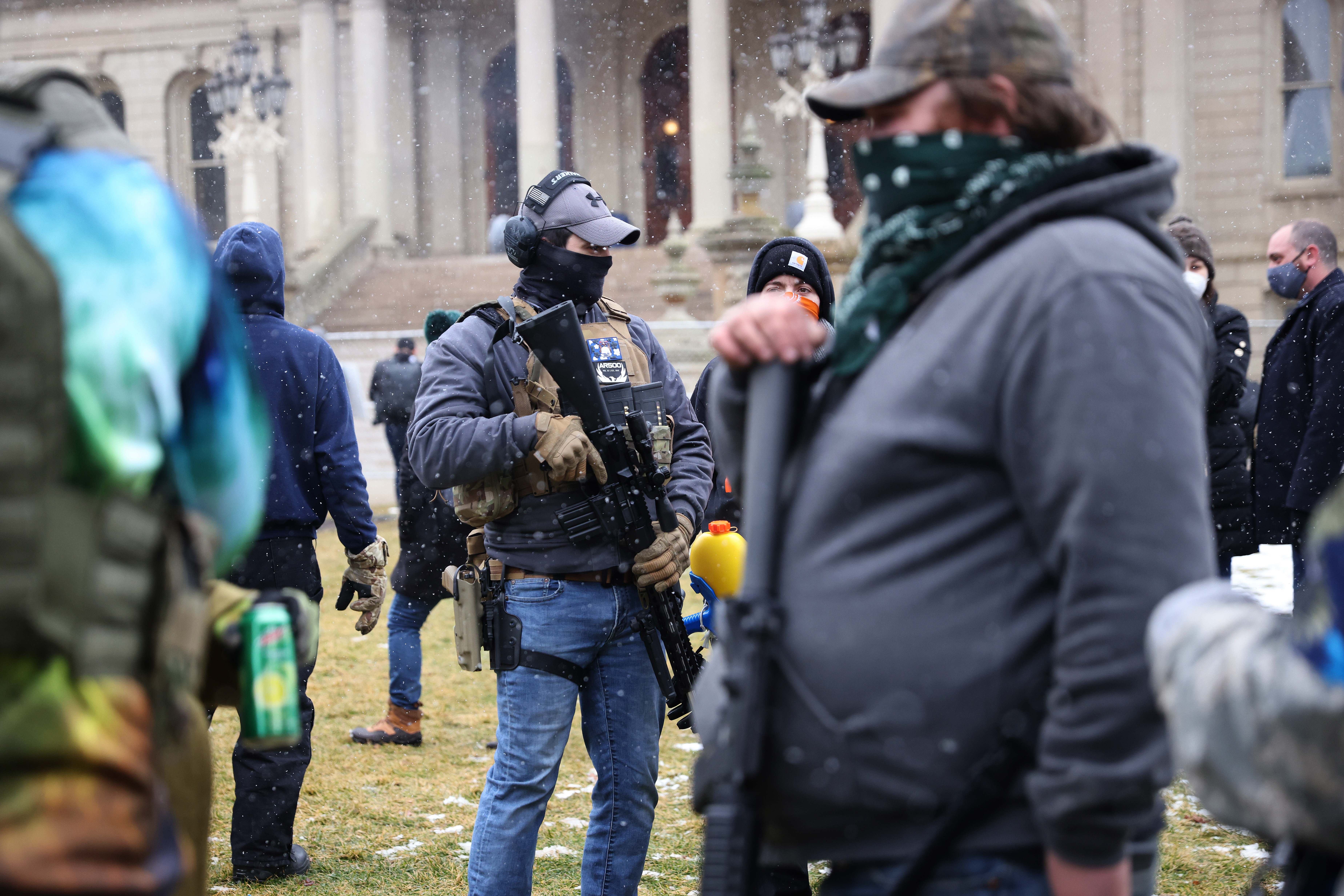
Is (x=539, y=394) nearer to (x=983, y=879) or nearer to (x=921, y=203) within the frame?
(x=921, y=203)

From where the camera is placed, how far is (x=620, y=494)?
3.76m

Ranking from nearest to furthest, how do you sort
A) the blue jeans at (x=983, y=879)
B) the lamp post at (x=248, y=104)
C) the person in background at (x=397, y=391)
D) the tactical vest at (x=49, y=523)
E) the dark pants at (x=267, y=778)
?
the tactical vest at (x=49, y=523), the blue jeans at (x=983, y=879), the dark pants at (x=267, y=778), the person in background at (x=397, y=391), the lamp post at (x=248, y=104)

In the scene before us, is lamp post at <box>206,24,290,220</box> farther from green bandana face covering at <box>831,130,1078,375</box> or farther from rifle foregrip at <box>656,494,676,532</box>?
green bandana face covering at <box>831,130,1078,375</box>

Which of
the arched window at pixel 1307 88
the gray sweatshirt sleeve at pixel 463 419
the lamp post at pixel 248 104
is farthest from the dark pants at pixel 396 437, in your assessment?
the arched window at pixel 1307 88

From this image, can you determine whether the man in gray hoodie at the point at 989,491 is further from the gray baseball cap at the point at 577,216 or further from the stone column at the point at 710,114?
the stone column at the point at 710,114

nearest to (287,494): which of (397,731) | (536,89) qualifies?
(397,731)

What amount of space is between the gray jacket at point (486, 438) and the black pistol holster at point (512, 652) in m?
0.16

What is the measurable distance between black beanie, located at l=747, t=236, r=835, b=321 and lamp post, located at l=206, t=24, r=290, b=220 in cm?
2014

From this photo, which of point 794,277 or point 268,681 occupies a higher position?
point 794,277

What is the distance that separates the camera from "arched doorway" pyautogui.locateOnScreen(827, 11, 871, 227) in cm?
2641

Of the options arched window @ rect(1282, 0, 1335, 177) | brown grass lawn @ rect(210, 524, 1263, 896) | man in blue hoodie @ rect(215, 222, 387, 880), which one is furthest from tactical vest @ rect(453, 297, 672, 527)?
arched window @ rect(1282, 0, 1335, 177)

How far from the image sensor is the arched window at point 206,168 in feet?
101

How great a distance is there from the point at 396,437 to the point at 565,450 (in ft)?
28.7

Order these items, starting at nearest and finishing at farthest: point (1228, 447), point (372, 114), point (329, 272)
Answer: point (1228, 447) → point (329, 272) → point (372, 114)
